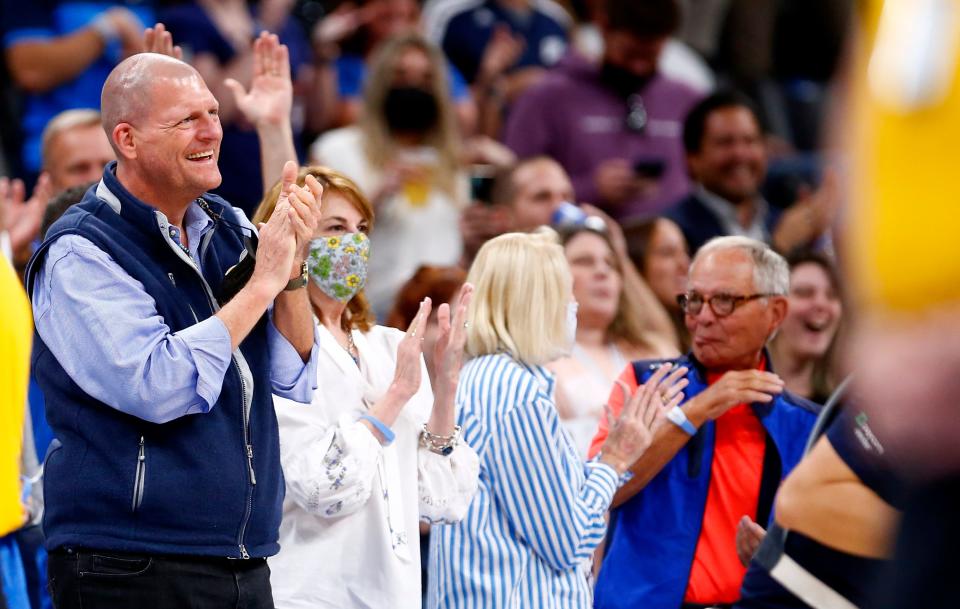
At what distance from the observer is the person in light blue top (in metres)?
4.38

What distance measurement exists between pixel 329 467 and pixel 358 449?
90 millimetres

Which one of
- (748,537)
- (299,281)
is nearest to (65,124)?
(299,281)

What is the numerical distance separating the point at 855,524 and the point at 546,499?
5.52 ft

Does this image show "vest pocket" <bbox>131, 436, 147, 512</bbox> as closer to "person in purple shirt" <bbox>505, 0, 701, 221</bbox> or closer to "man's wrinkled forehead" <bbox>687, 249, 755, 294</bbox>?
"man's wrinkled forehead" <bbox>687, 249, 755, 294</bbox>

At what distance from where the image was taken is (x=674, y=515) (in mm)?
4574

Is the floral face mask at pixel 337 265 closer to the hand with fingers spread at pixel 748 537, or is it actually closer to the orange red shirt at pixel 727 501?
the orange red shirt at pixel 727 501

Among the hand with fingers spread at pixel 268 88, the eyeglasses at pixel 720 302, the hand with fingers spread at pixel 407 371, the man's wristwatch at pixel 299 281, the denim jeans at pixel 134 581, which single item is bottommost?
the denim jeans at pixel 134 581

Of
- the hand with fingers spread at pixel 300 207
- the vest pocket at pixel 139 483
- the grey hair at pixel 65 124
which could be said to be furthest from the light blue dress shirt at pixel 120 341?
the grey hair at pixel 65 124

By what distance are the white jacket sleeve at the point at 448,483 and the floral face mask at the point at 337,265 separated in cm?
53

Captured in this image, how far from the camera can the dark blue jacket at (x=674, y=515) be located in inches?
178

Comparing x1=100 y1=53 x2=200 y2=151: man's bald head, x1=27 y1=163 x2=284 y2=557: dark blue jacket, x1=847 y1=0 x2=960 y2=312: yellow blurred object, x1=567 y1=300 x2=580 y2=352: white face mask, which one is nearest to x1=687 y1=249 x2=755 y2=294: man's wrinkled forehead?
x1=567 y1=300 x2=580 y2=352: white face mask

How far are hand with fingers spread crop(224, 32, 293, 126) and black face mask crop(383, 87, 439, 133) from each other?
8.07 feet

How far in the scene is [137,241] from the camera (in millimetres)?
3549

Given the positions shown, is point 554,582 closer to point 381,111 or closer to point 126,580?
point 126,580
